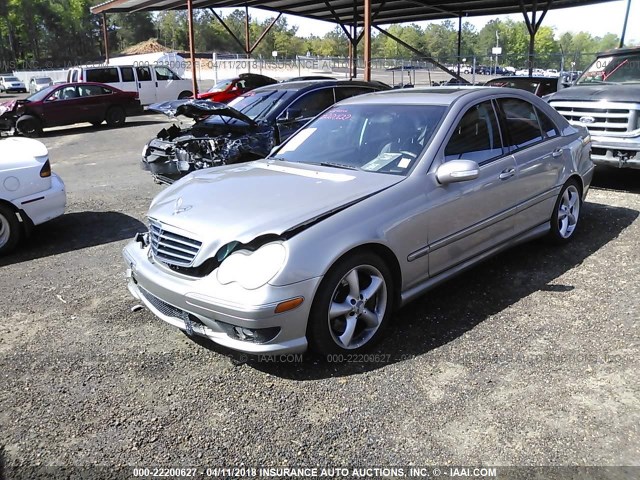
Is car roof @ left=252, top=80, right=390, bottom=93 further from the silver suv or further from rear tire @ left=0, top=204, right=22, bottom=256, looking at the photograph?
rear tire @ left=0, top=204, right=22, bottom=256

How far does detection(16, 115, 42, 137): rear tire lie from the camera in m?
16.4

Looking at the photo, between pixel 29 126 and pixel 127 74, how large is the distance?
6.23 m

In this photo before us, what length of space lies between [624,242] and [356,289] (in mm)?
3548

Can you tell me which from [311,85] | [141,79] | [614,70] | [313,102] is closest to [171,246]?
[313,102]

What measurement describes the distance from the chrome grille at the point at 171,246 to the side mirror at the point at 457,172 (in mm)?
1725

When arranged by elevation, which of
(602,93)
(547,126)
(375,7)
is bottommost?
(547,126)

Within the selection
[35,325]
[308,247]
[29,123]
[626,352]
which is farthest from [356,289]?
[29,123]

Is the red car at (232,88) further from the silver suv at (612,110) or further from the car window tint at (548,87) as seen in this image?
the silver suv at (612,110)

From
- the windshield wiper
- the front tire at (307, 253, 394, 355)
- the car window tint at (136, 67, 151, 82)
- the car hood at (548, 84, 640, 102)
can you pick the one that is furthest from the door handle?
the car window tint at (136, 67, 151, 82)

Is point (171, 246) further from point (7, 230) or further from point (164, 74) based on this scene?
point (164, 74)

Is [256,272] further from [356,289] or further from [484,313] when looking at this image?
[484,313]

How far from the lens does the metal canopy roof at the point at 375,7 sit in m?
21.7

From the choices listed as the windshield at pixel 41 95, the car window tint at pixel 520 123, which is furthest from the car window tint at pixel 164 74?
the car window tint at pixel 520 123

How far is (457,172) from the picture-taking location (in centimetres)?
372
